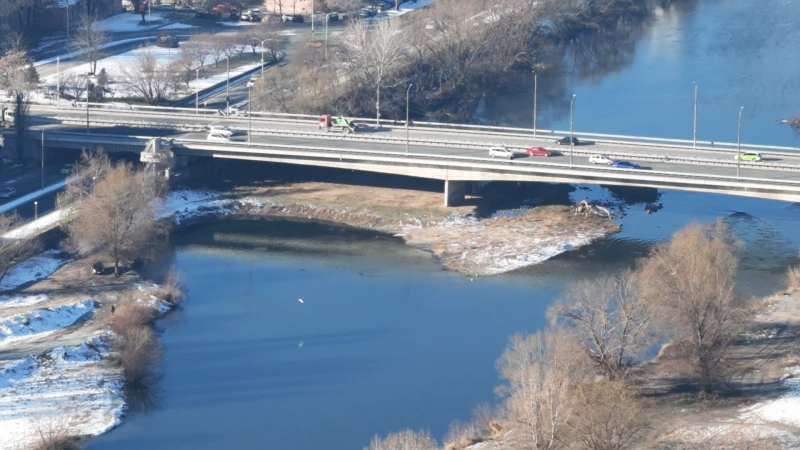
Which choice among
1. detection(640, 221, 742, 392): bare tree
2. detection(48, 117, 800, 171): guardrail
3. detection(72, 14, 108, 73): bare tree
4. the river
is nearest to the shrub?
the river

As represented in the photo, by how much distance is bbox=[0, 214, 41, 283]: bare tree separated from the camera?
31.8 m

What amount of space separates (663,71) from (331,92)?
Answer: 18.2 metres

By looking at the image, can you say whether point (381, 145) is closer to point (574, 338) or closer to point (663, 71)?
point (574, 338)

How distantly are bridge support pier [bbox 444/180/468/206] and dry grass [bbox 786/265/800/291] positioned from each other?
10.3 metres

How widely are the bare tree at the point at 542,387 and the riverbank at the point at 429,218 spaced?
29.4 feet

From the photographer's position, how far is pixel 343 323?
3050 cm

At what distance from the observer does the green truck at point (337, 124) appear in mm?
43375

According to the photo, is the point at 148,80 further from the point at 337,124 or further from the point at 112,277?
the point at 112,277

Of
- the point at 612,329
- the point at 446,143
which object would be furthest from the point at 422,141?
the point at 612,329

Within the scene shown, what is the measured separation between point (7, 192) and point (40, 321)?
959 cm

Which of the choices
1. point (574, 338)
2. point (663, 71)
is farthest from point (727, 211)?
point (663, 71)

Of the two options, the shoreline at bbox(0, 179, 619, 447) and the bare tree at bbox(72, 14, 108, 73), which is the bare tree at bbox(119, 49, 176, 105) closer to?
the bare tree at bbox(72, 14, 108, 73)

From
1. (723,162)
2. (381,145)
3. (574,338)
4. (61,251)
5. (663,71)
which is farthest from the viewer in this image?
(663,71)

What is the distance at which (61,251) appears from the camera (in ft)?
112
